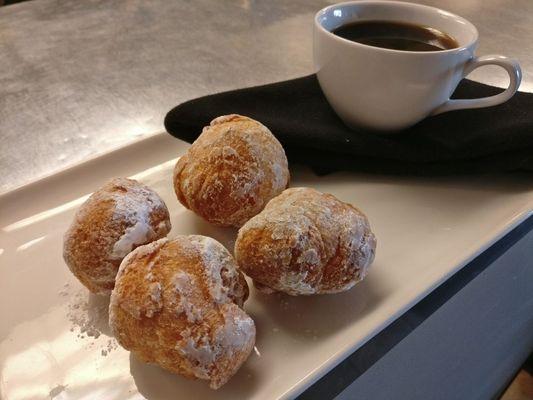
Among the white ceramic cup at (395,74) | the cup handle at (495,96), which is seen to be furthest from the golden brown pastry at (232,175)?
the cup handle at (495,96)

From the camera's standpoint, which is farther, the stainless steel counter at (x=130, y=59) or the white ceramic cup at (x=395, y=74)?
the stainless steel counter at (x=130, y=59)

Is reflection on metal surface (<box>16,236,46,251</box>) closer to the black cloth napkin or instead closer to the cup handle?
the black cloth napkin

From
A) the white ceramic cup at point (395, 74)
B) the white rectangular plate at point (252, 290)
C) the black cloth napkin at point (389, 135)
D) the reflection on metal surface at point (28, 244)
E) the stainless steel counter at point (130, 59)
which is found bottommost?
the stainless steel counter at point (130, 59)

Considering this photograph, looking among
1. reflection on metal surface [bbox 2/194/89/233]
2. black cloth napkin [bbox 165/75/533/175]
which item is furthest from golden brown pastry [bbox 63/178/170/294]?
black cloth napkin [bbox 165/75/533/175]

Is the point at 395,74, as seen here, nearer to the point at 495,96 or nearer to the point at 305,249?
the point at 495,96

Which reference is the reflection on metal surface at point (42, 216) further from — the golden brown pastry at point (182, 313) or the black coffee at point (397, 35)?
the black coffee at point (397, 35)

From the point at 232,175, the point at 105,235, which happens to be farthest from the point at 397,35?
the point at 105,235
